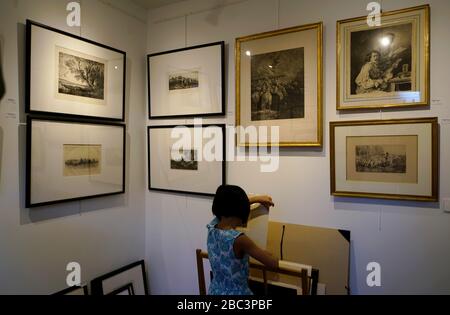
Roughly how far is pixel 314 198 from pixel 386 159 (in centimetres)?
51

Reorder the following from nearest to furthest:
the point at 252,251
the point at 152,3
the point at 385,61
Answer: the point at 252,251
the point at 385,61
the point at 152,3

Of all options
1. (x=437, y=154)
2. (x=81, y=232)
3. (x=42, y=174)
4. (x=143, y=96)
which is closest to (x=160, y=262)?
(x=81, y=232)

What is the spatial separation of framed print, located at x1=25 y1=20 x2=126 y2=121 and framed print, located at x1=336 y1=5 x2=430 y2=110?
1.70 m

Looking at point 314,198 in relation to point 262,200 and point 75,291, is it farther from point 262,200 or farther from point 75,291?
point 75,291

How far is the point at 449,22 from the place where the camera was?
165 cm

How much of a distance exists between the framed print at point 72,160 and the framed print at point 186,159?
0.30 metres

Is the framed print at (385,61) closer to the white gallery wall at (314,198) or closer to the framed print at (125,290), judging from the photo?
the white gallery wall at (314,198)

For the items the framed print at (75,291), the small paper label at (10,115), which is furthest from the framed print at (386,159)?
the small paper label at (10,115)

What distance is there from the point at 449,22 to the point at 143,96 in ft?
7.52

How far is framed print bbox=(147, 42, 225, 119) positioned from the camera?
7.65ft

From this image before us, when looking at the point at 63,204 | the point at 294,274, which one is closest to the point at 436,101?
the point at 294,274

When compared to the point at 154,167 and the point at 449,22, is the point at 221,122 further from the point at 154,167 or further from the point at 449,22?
the point at 449,22

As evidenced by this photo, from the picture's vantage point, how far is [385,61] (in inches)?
70.3

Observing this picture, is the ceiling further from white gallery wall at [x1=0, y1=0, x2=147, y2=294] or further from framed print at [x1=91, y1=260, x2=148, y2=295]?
framed print at [x1=91, y1=260, x2=148, y2=295]
